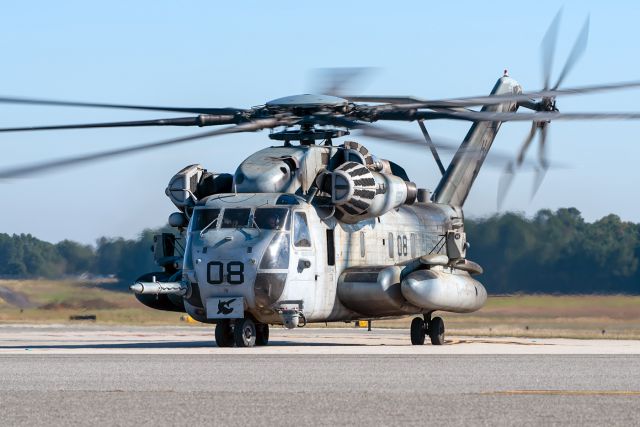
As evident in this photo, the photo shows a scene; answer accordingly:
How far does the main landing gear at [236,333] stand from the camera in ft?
85.9

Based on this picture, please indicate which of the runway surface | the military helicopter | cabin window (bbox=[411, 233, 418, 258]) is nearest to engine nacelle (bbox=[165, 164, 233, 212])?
the military helicopter

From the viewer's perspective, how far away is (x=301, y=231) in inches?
1047

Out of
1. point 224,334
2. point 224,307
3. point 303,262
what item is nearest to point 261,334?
point 224,334

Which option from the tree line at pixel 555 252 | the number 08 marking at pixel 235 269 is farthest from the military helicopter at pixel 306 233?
the tree line at pixel 555 252

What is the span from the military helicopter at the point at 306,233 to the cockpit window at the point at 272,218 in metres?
0.03

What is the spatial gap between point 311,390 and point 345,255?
518 inches

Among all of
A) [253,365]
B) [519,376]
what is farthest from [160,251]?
[519,376]

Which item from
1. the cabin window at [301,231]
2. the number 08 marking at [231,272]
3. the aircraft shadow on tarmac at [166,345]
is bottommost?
the aircraft shadow on tarmac at [166,345]

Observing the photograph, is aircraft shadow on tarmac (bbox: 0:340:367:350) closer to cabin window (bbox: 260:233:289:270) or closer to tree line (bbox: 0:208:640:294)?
cabin window (bbox: 260:233:289:270)

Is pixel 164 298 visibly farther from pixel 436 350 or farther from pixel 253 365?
pixel 253 365

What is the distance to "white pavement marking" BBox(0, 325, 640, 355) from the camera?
2470 centimetres

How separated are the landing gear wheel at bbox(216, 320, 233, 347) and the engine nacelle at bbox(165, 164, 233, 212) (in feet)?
9.24

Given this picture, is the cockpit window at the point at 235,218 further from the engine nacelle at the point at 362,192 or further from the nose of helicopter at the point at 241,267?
the engine nacelle at the point at 362,192

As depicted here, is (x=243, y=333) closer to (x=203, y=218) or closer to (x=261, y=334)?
(x=261, y=334)
